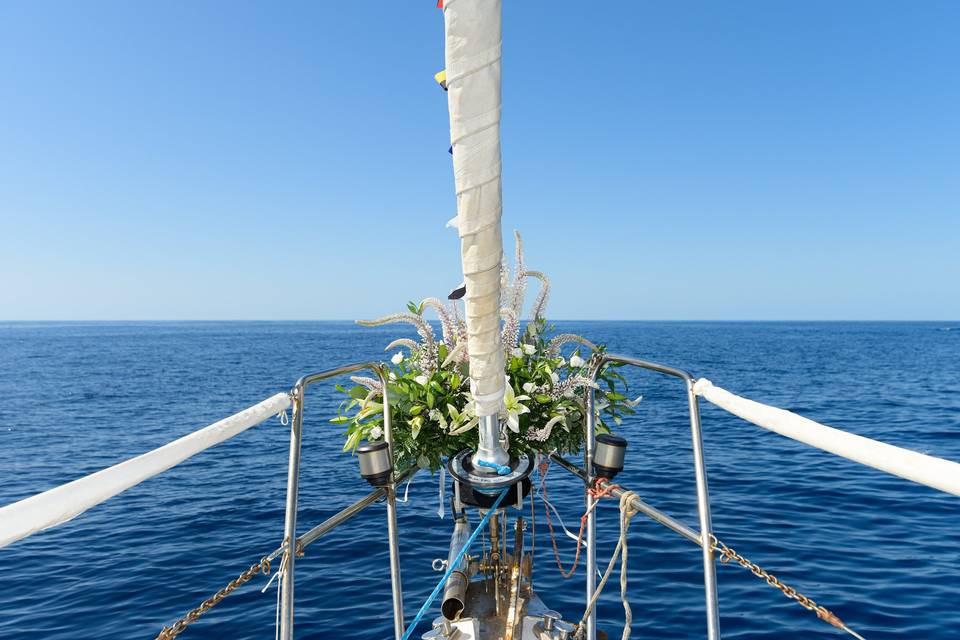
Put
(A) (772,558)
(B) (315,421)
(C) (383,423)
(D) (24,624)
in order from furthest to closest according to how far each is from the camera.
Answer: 1. (B) (315,421)
2. (A) (772,558)
3. (D) (24,624)
4. (C) (383,423)

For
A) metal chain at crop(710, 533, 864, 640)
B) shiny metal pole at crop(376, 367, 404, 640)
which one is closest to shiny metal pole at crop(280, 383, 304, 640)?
shiny metal pole at crop(376, 367, 404, 640)

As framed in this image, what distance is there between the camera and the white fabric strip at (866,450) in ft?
4.07

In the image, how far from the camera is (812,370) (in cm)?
4291

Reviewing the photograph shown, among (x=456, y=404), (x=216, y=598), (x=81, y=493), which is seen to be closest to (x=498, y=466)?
(x=456, y=404)

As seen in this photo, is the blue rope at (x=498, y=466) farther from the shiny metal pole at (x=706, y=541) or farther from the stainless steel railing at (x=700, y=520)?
the shiny metal pole at (x=706, y=541)

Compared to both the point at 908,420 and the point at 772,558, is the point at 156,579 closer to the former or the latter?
the point at 772,558

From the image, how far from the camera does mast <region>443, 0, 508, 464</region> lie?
5.05 ft

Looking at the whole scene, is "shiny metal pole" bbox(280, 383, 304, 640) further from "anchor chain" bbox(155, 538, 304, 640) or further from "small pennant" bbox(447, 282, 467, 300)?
"small pennant" bbox(447, 282, 467, 300)

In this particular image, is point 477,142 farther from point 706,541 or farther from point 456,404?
point 456,404

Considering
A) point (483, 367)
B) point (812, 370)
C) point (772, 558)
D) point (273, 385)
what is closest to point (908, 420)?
point (772, 558)

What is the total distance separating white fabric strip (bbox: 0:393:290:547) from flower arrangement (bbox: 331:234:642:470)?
176cm

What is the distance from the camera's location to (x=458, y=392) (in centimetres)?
361

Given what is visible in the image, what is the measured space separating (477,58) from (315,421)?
23094 mm

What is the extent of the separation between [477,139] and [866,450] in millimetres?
1358
